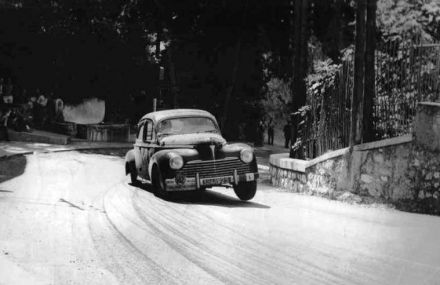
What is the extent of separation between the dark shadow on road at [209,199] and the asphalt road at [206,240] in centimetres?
3

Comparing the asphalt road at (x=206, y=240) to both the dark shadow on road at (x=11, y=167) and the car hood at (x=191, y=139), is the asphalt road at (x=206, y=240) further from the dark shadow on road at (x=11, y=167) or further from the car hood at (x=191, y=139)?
the dark shadow on road at (x=11, y=167)

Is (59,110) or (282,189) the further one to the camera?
(59,110)

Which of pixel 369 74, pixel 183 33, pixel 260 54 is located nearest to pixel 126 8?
pixel 183 33

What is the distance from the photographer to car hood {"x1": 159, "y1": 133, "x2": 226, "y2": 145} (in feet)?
46.1

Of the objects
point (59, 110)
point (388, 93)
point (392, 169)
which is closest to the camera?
point (392, 169)

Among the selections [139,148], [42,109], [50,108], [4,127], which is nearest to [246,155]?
[139,148]

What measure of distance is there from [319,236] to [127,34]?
3154 cm

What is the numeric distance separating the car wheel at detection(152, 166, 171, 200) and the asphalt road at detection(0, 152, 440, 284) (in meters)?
0.24

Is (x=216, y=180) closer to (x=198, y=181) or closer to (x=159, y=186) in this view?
(x=198, y=181)

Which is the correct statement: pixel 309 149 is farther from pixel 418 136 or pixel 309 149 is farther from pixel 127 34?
pixel 127 34

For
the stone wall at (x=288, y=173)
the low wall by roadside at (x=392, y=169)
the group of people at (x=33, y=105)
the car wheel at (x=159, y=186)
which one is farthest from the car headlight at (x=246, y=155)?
the group of people at (x=33, y=105)

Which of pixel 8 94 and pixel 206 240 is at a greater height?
pixel 8 94

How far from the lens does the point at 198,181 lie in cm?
1353

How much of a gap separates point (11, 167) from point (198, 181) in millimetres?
8849
